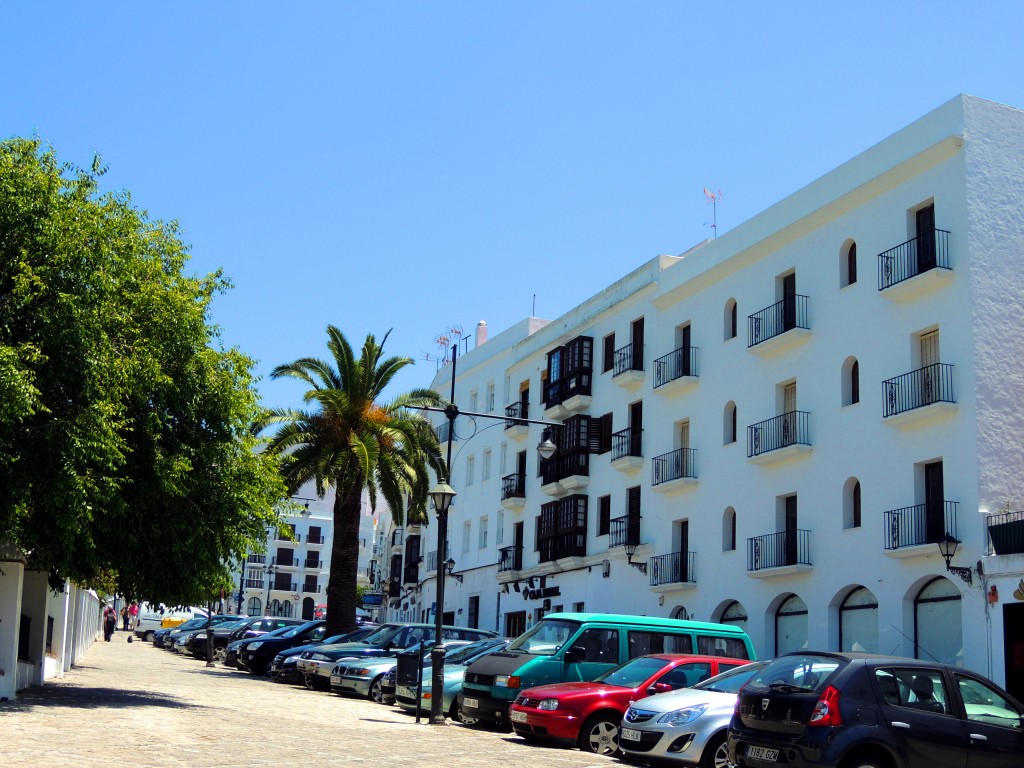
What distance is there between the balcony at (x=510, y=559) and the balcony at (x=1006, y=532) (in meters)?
→ 23.9

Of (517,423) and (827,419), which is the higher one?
(517,423)

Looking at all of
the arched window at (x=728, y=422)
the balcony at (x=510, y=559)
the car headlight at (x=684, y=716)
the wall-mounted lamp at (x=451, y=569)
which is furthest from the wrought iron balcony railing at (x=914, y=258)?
the wall-mounted lamp at (x=451, y=569)

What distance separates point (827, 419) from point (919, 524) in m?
4.40

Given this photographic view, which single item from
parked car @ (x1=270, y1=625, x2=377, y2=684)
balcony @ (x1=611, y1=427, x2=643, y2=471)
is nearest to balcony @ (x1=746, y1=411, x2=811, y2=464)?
balcony @ (x1=611, y1=427, x2=643, y2=471)

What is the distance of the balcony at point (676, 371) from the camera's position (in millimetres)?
35781

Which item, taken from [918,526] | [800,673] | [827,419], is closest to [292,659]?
[827,419]

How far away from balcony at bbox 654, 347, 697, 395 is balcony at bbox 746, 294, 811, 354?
321cm

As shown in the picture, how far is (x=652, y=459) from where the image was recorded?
37344 mm

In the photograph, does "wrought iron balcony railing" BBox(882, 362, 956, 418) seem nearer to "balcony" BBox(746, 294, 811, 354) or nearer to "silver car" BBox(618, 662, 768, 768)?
"balcony" BBox(746, 294, 811, 354)

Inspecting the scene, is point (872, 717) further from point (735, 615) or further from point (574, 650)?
point (735, 615)

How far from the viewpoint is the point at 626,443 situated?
38.6 metres

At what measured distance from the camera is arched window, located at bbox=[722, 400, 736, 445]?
33.9 m

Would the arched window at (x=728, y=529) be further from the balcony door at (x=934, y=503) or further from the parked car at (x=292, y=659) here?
the parked car at (x=292, y=659)

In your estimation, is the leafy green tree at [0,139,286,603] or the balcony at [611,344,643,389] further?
the balcony at [611,344,643,389]
